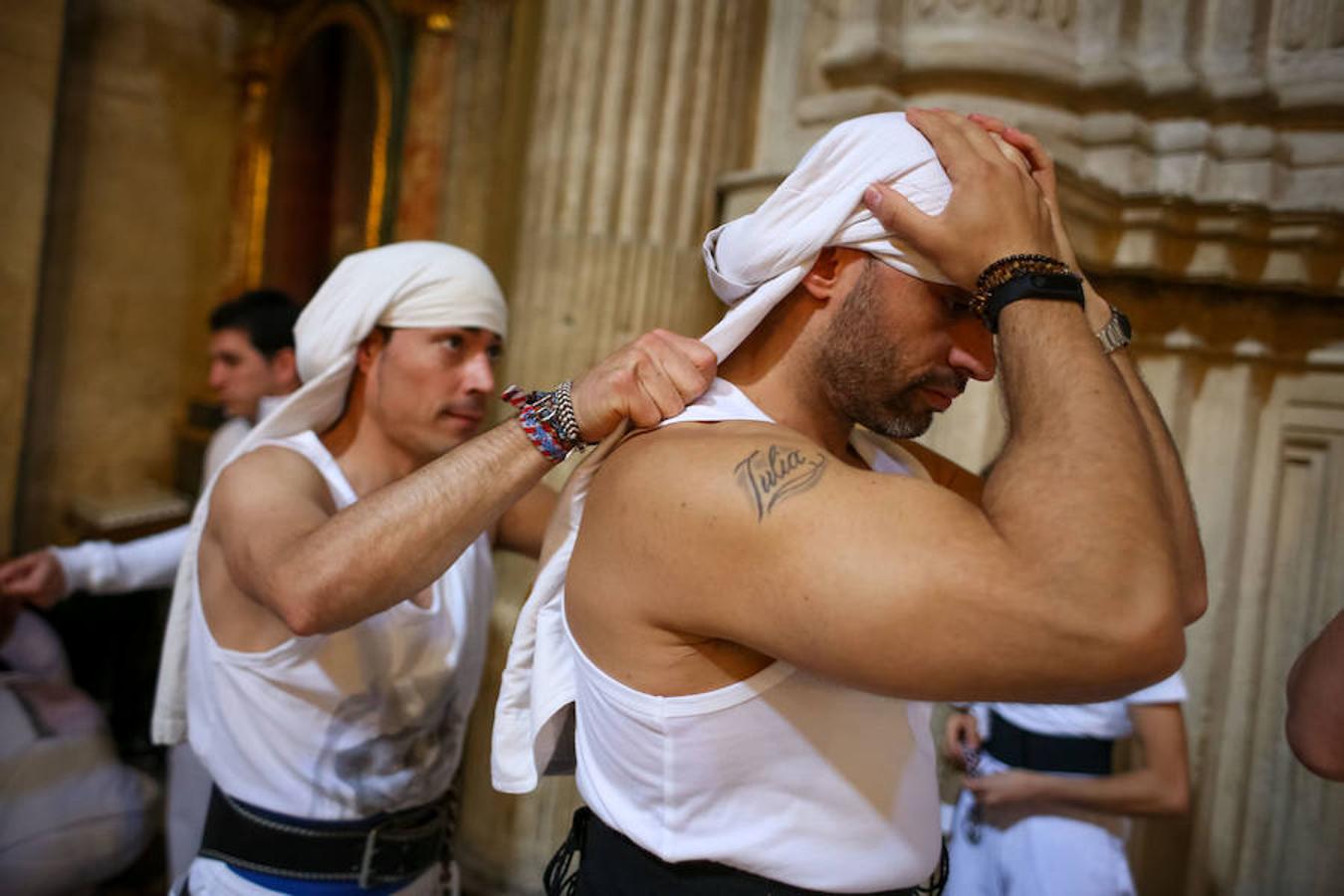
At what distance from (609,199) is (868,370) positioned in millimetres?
1773

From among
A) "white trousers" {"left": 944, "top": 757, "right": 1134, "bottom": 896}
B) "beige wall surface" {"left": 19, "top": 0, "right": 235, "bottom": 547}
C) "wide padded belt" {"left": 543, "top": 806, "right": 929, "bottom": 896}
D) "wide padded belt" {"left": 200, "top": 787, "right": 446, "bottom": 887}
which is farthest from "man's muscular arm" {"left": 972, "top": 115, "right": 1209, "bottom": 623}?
"beige wall surface" {"left": 19, "top": 0, "right": 235, "bottom": 547}

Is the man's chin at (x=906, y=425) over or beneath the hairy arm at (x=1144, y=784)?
over

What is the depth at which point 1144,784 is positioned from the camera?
2.26 meters

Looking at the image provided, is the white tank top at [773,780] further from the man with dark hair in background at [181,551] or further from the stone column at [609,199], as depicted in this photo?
the stone column at [609,199]

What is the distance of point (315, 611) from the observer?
4.68 ft

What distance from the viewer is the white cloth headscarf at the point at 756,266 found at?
1242mm

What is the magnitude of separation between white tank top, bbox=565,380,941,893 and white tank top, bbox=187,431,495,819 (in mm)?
723

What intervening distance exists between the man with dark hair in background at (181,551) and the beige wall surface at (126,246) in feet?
6.15

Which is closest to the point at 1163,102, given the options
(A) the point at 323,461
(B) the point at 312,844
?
(A) the point at 323,461

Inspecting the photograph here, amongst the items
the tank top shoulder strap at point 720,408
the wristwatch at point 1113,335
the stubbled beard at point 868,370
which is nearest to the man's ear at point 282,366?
the tank top shoulder strap at point 720,408

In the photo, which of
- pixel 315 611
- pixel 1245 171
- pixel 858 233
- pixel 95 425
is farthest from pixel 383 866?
pixel 95 425

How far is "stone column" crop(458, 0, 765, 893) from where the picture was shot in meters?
2.85

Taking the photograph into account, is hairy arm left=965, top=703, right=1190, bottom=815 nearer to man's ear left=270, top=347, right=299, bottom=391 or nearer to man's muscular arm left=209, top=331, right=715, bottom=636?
man's muscular arm left=209, top=331, right=715, bottom=636

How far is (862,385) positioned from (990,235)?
266 millimetres
